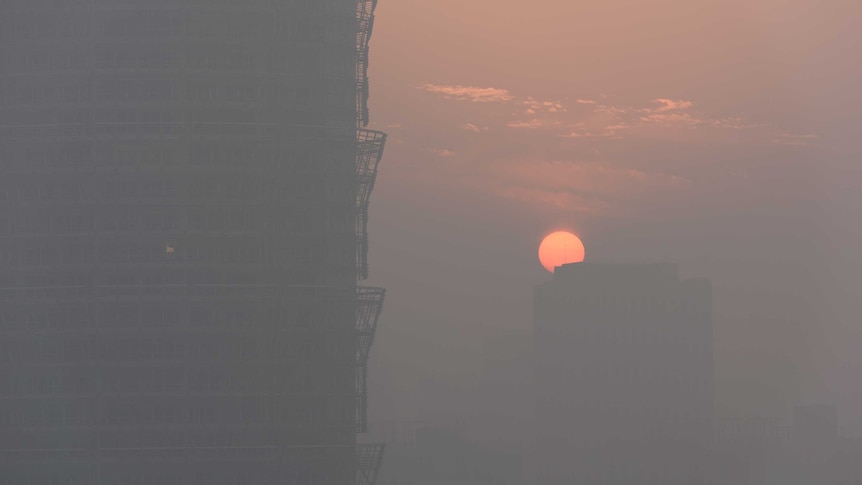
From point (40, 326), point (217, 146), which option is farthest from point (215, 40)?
point (40, 326)

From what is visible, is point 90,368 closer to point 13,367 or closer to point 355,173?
point 13,367

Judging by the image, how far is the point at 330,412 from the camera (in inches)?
7067

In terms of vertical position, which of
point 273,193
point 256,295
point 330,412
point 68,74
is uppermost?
point 68,74

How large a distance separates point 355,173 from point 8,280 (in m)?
41.1

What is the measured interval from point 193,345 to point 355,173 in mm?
26863

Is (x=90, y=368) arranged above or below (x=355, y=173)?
below

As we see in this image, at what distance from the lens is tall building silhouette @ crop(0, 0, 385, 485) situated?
175 metres

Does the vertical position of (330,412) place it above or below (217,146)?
below

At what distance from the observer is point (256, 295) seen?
178 m

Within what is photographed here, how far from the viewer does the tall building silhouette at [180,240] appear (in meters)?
175

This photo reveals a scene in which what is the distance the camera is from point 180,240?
176m

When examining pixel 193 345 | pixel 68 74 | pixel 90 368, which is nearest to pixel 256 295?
pixel 193 345

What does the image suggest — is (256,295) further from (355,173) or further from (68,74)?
(68,74)

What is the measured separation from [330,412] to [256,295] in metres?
15.9
